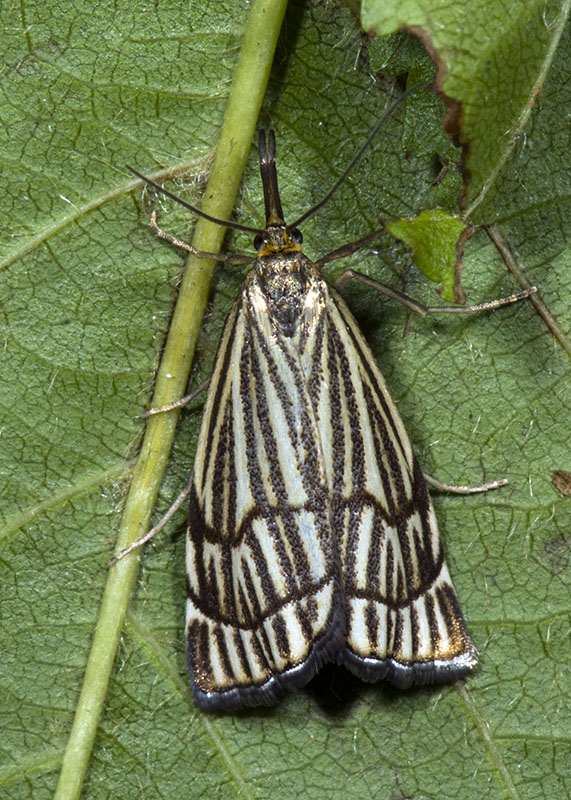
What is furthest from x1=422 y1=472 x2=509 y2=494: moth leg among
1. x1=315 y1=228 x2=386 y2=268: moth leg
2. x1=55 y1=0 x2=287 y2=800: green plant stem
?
x1=55 y1=0 x2=287 y2=800: green plant stem

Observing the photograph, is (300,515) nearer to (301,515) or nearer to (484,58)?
(301,515)

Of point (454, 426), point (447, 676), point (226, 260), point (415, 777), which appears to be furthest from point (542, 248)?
point (415, 777)

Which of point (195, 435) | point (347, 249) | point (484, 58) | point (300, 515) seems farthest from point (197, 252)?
point (484, 58)

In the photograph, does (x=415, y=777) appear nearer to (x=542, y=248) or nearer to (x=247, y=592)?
(x=247, y=592)

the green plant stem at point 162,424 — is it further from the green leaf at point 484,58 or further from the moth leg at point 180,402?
the green leaf at point 484,58

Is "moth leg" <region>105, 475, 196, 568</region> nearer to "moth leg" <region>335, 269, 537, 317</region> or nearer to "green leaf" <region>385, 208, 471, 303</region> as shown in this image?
"moth leg" <region>335, 269, 537, 317</region>

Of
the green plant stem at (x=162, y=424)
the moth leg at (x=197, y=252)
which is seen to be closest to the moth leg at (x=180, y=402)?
the green plant stem at (x=162, y=424)
